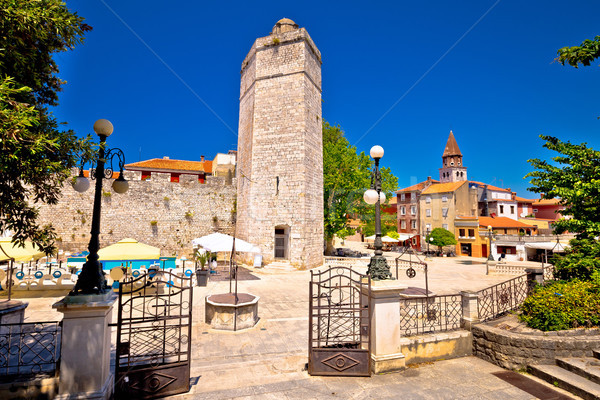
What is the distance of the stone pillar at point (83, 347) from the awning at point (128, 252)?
7259mm

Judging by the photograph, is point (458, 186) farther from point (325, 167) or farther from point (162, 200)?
point (162, 200)

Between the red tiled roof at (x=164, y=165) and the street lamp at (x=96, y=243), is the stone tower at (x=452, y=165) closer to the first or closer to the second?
the red tiled roof at (x=164, y=165)

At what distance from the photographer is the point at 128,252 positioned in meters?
10.8

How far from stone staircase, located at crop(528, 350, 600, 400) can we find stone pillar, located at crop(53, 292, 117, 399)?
7002mm

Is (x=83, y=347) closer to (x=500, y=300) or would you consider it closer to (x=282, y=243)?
(x=500, y=300)

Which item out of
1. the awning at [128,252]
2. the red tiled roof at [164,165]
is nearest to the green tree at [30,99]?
the awning at [128,252]

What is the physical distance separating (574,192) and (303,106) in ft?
43.5

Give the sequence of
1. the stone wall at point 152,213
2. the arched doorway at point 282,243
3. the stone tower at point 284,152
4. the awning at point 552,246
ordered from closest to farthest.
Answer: the awning at point 552,246, the stone tower at point 284,152, the arched doorway at point 282,243, the stone wall at point 152,213

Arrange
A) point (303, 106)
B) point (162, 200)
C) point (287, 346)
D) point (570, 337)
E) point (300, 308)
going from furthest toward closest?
point (162, 200) → point (303, 106) → point (300, 308) → point (287, 346) → point (570, 337)

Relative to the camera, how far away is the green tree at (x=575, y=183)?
8.16 m

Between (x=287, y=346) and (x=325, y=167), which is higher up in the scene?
(x=325, y=167)

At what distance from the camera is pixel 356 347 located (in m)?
5.78

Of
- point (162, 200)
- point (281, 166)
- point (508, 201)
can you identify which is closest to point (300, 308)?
point (281, 166)

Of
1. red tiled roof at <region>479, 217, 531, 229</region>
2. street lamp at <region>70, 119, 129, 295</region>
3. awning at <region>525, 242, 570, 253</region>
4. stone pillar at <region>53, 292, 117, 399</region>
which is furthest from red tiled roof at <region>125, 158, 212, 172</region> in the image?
red tiled roof at <region>479, 217, 531, 229</region>
